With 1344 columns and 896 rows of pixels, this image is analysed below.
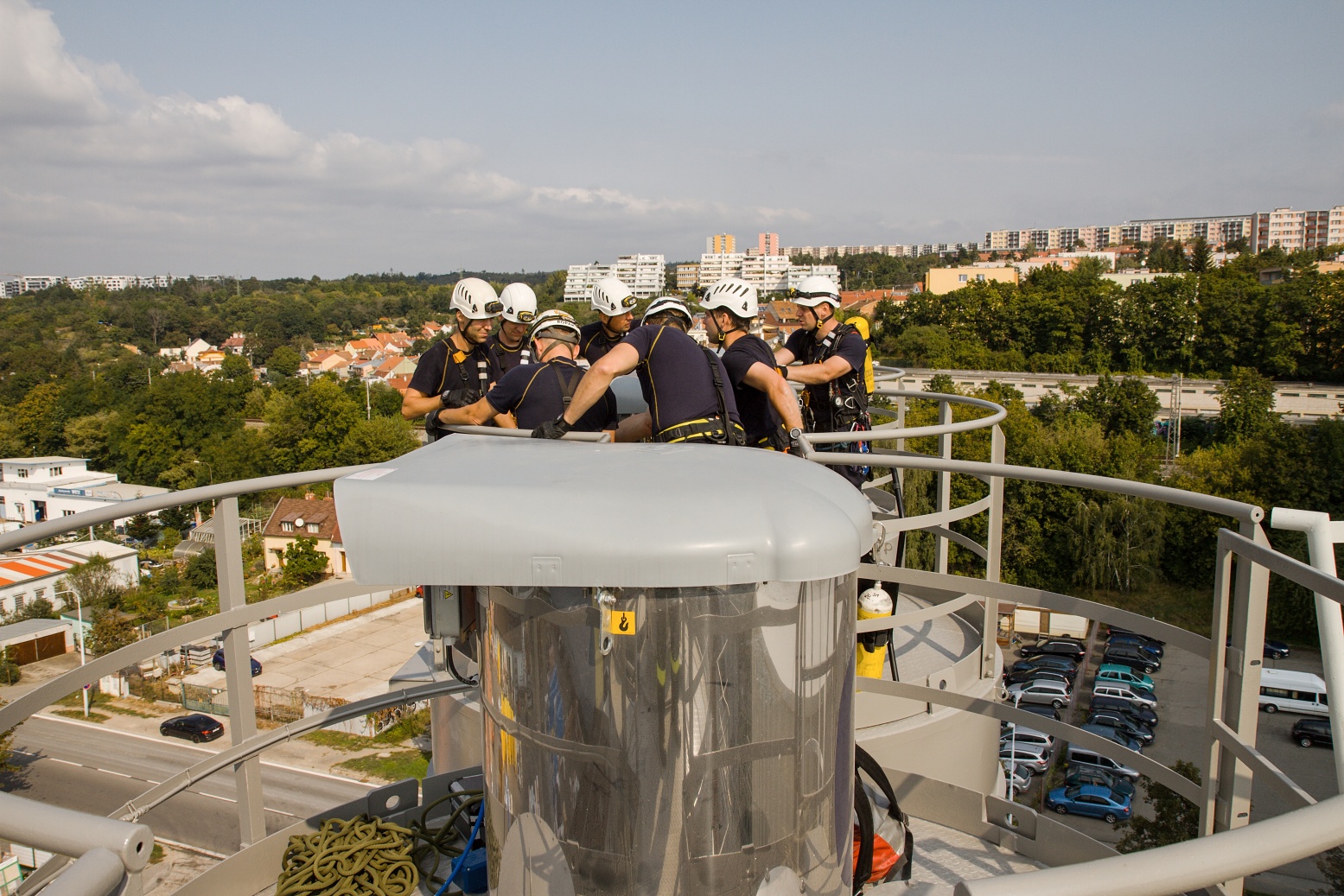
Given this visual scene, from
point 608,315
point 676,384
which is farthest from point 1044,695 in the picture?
point 676,384

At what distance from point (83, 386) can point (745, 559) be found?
10628 centimetres

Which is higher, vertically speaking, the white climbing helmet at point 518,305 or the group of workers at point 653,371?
the white climbing helmet at point 518,305

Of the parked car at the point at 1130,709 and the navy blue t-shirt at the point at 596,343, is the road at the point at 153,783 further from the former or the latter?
the parked car at the point at 1130,709

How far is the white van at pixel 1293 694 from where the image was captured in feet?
90.0

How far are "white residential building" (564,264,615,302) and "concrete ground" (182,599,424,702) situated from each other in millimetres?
110943

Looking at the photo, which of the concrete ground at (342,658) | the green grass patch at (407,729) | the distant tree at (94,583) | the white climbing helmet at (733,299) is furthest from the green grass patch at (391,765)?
the white climbing helmet at (733,299)

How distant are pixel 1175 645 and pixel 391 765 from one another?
84.2 ft

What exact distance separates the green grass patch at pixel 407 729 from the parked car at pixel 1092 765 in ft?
60.8

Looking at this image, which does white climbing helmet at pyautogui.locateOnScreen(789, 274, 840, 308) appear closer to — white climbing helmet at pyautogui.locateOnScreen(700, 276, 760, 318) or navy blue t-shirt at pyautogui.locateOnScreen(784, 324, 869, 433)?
navy blue t-shirt at pyautogui.locateOnScreen(784, 324, 869, 433)

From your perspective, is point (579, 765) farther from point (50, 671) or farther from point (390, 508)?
point (50, 671)

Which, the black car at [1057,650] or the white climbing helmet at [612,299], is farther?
the black car at [1057,650]

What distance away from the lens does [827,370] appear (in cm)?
664

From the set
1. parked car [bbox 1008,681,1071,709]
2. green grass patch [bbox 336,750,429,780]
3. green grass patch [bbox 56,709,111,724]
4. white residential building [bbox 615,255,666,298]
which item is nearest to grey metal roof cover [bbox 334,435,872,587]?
green grass patch [bbox 336,750,429,780]

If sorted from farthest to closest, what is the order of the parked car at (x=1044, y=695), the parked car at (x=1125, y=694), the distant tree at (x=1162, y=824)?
the parked car at (x=1044, y=695), the parked car at (x=1125, y=694), the distant tree at (x=1162, y=824)
